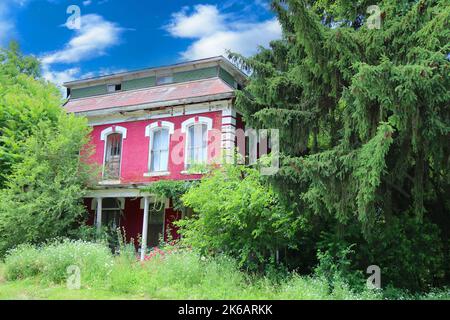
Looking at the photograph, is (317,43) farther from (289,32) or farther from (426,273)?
(426,273)

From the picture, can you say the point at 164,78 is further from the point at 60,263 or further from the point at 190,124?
the point at 60,263

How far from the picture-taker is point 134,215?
1698cm

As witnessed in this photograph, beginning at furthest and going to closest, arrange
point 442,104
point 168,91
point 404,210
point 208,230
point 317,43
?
1. point 168,91
2. point 208,230
3. point 404,210
4. point 317,43
5. point 442,104

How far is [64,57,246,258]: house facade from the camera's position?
14859mm

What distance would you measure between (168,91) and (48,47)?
503 cm

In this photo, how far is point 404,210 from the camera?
9.33 metres

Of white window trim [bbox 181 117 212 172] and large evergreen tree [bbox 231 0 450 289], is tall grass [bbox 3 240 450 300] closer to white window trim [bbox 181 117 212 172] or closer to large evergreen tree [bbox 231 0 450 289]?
large evergreen tree [bbox 231 0 450 289]

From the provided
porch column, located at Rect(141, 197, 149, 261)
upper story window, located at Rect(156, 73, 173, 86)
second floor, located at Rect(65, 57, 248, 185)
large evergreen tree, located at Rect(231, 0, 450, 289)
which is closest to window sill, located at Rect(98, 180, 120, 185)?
second floor, located at Rect(65, 57, 248, 185)

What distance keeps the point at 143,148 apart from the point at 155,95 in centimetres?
257

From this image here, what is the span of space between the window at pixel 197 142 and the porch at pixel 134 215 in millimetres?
2113

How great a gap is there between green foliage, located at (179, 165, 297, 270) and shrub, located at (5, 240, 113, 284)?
7.25ft

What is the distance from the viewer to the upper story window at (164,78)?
18156 millimetres

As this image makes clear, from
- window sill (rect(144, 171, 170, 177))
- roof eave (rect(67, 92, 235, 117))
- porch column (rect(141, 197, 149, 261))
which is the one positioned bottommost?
porch column (rect(141, 197, 149, 261))

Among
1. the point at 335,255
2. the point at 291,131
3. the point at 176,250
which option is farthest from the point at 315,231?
the point at 176,250
